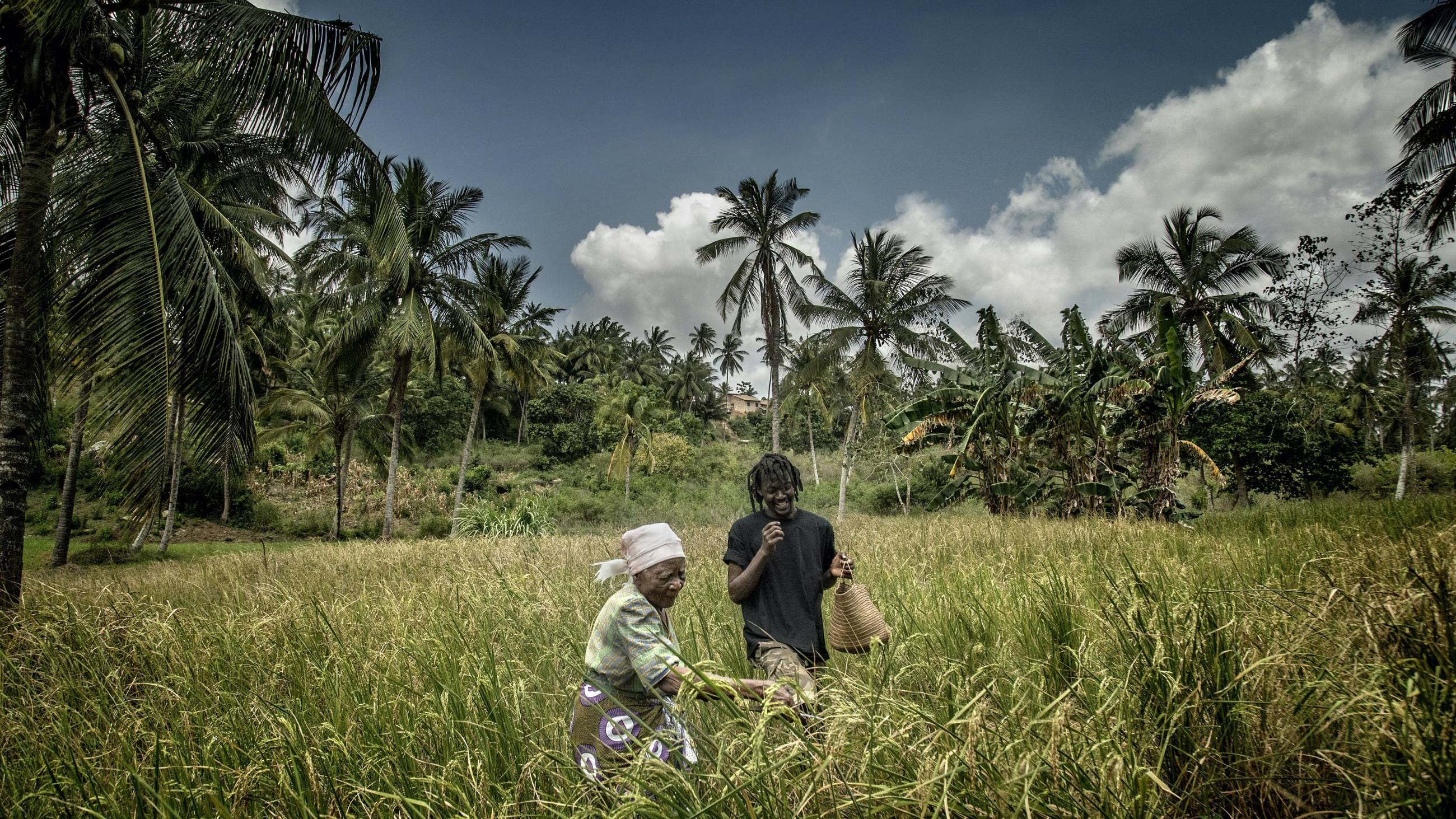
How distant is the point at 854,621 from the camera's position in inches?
105

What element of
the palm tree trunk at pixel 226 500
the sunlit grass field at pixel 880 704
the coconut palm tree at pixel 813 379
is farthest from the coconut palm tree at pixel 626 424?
the sunlit grass field at pixel 880 704

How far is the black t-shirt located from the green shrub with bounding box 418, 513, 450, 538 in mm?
22244

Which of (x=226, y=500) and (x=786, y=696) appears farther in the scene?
(x=226, y=500)

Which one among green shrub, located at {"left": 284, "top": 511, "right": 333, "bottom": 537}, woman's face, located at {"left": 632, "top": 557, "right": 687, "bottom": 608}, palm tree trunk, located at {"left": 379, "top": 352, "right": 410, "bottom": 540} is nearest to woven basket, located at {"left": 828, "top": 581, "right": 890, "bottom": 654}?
woman's face, located at {"left": 632, "top": 557, "right": 687, "bottom": 608}

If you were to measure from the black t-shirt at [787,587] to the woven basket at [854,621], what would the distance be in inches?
3.0

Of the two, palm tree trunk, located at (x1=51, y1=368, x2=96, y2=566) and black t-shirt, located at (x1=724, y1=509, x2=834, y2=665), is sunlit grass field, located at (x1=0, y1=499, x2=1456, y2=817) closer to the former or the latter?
black t-shirt, located at (x1=724, y1=509, x2=834, y2=665)

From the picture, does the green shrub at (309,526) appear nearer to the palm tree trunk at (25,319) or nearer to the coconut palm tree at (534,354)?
the coconut palm tree at (534,354)

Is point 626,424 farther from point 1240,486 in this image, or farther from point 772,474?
point 772,474

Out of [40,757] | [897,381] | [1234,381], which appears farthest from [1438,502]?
[897,381]

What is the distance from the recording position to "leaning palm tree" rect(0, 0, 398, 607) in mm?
4871

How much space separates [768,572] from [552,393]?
40909 mm

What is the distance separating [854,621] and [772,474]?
72 centimetres

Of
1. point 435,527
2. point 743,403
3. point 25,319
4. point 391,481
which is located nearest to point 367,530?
point 435,527

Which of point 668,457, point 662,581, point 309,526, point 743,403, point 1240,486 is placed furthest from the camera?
point 743,403
